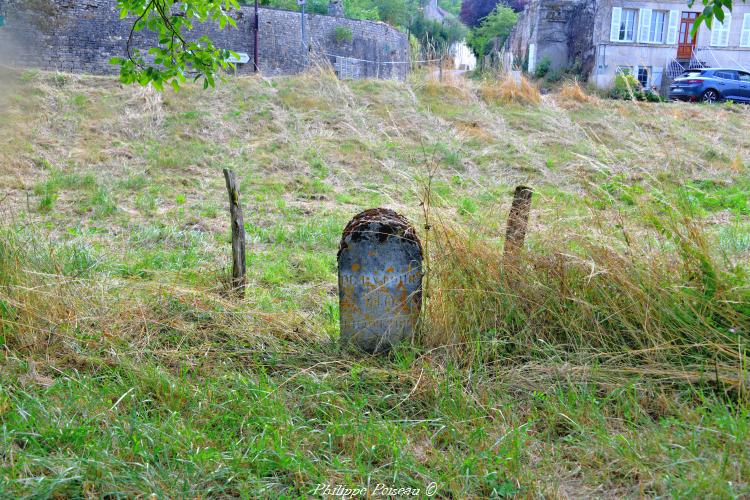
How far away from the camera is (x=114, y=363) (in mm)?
3572

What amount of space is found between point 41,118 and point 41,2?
46.0 feet

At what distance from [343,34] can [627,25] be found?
523 inches

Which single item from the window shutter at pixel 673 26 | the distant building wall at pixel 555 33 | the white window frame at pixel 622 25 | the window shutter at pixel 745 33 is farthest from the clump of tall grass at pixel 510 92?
the window shutter at pixel 745 33

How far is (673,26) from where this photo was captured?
1122 inches

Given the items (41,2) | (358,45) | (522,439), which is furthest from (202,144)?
(358,45)

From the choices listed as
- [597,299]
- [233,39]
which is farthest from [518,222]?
[233,39]

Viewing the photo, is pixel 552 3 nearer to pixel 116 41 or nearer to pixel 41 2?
pixel 116 41

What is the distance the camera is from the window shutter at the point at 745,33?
28062 millimetres

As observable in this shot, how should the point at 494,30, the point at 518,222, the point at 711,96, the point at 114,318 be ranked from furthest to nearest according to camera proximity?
the point at 494,30, the point at 711,96, the point at 518,222, the point at 114,318

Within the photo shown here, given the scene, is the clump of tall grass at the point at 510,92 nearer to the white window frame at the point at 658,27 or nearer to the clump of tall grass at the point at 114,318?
the clump of tall grass at the point at 114,318

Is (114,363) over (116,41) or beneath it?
beneath

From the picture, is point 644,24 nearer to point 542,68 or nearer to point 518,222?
point 542,68

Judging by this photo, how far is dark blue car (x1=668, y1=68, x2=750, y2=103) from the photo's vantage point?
21547 mm

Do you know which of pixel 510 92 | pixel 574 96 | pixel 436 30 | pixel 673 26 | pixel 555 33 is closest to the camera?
pixel 510 92
